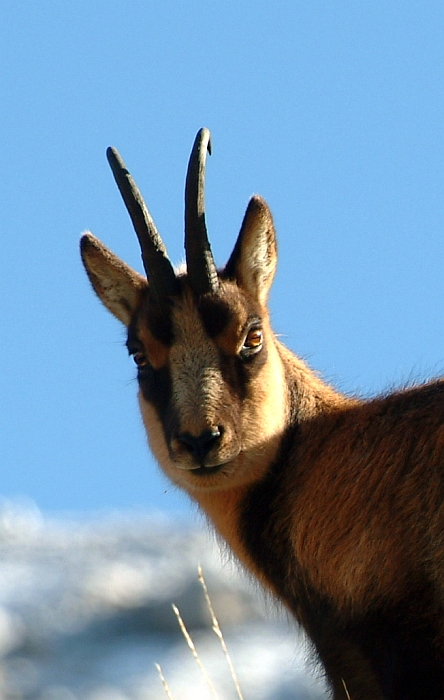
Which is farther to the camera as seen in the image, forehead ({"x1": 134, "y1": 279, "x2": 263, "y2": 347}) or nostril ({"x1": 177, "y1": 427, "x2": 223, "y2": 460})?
forehead ({"x1": 134, "y1": 279, "x2": 263, "y2": 347})

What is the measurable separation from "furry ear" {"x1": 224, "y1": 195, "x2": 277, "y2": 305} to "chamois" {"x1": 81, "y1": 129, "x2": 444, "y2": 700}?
0.04 feet

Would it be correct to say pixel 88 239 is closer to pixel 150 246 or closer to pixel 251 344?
pixel 150 246

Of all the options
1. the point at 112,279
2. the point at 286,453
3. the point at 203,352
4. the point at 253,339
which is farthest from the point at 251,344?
the point at 112,279

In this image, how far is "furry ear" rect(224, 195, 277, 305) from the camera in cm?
1024

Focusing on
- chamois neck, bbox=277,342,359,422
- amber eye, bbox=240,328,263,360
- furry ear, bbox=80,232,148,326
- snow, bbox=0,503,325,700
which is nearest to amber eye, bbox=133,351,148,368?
furry ear, bbox=80,232,148,326

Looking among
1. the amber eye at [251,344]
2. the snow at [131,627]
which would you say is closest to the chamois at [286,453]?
the amber eye at [251,344]

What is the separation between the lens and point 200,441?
9.23 meters

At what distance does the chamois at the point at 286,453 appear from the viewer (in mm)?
8453

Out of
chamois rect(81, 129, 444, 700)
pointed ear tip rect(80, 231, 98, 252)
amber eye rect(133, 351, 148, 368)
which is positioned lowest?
chamois rect(81, 129, 444, 700)

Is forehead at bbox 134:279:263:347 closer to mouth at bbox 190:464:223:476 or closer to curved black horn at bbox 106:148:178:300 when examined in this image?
curved black horn at bbox 106:148:178:300

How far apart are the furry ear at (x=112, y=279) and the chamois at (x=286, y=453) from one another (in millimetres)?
13

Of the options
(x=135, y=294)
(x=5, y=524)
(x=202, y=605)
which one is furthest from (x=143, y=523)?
(x=135, y=294)

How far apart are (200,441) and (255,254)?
66.1 inches

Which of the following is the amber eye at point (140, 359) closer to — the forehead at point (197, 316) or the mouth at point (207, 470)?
the forehead at point (197, 316)
